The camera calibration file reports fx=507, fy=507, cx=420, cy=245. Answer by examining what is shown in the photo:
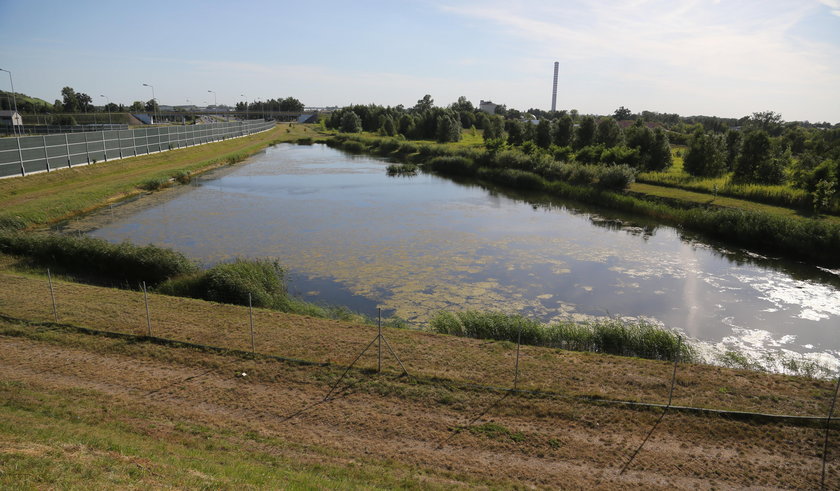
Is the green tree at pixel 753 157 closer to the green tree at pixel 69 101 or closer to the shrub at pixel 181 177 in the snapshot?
the shrub at pixel 181 177

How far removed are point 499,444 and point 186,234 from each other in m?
20.6

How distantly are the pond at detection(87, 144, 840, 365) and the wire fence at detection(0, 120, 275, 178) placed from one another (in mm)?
6684

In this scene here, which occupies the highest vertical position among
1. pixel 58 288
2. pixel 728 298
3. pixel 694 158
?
pixel 694 158

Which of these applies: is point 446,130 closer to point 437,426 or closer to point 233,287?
point 233,287

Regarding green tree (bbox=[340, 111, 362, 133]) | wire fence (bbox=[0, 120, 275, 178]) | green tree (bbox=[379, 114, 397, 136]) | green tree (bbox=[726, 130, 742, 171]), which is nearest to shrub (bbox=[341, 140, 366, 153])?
green tree (bbox=[379, 114, 397, 136])

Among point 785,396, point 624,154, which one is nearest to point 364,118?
point 624,154

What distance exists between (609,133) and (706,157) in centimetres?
1897

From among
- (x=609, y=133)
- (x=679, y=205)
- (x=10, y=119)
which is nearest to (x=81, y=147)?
(x=679, y=205)

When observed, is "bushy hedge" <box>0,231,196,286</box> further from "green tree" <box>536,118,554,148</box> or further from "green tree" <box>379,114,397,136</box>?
"green tree" <box>379,114,397,136</box>

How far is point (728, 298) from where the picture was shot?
18.4m

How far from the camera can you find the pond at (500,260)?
1662 cm

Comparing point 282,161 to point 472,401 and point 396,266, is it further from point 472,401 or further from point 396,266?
point 472,401

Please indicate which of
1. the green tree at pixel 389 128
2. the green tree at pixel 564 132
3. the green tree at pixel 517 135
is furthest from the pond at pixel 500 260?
the green tree at pixel 389 128

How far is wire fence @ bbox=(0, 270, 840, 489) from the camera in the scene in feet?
31.5
